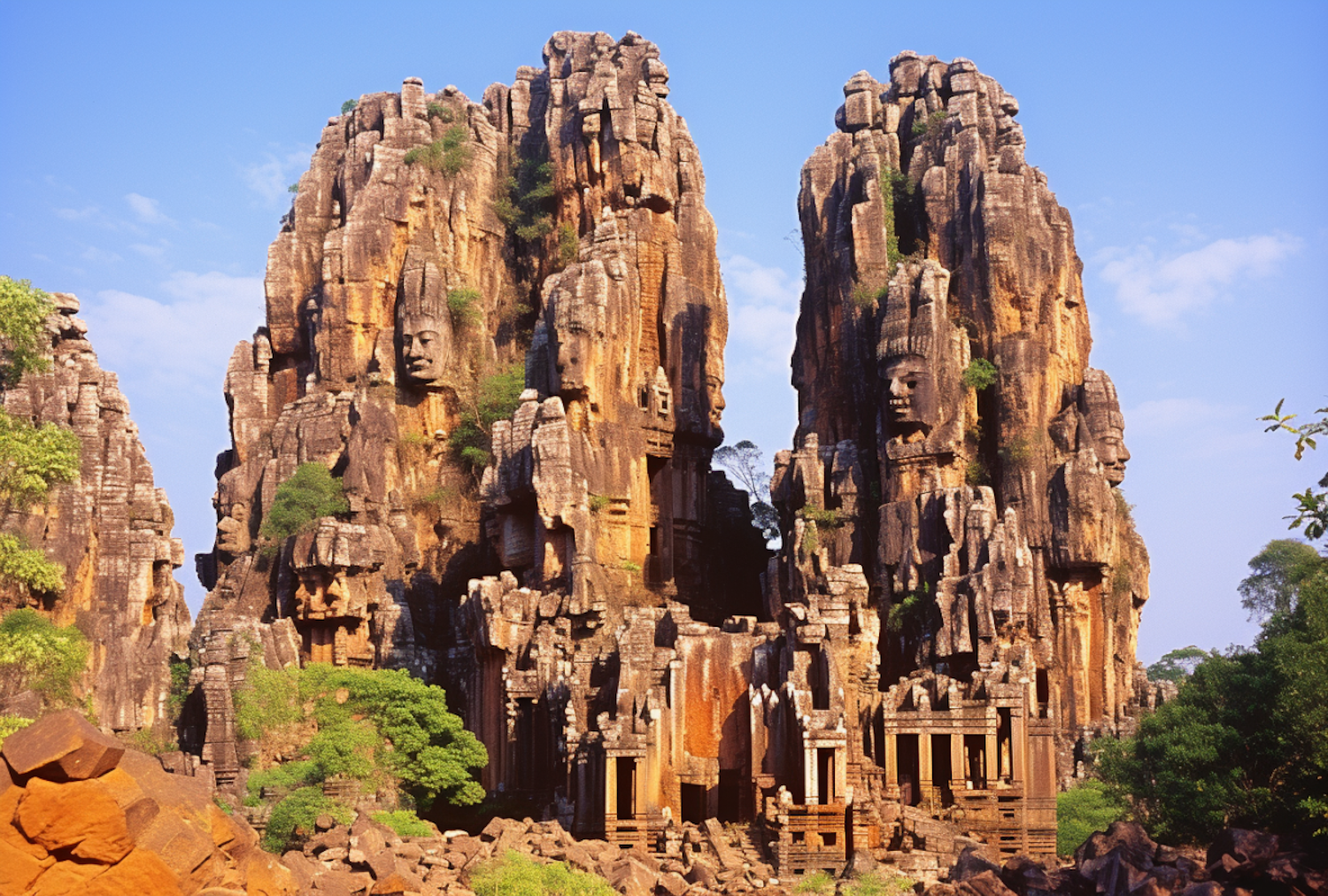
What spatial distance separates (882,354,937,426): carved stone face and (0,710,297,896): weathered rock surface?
1275 inches

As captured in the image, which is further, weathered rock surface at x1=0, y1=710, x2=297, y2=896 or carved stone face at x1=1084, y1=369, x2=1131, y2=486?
carved stone face at x1=1084, y1=369, x2=1131, y2=486

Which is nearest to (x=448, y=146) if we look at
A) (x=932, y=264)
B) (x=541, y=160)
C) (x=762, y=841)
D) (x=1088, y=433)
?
(x=541, y=160)

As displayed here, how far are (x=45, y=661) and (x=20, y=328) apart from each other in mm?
7342

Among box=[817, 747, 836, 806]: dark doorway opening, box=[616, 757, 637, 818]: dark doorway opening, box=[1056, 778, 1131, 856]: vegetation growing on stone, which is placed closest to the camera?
box=[817, 747, 836, 806]: dark doorway opening

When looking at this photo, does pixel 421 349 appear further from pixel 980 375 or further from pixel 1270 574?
pixel 1270 574

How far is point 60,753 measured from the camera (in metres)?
23.3

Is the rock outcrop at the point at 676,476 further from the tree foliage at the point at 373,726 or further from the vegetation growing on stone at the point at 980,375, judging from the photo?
the tree foliage at the point at 373,726

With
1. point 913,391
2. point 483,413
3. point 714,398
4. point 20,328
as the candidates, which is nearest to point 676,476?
point 714,398

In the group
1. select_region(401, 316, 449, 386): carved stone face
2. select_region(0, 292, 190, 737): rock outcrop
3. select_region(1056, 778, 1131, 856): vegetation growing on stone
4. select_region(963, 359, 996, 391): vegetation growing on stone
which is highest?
select_region(401, 316, 449, 386): carved stone face

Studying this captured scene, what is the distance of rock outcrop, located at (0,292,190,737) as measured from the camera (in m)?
43.4

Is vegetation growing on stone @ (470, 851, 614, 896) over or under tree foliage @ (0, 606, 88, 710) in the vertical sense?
under

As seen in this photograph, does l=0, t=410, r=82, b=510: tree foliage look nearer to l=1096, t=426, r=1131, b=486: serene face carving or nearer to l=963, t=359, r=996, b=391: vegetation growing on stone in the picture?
l=963, t=359, r=996, b=391: vegetation growing on stone

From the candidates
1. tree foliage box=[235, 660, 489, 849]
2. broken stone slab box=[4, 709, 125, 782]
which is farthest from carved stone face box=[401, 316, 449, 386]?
broken stone slab box=[4, 709, 125, 782]

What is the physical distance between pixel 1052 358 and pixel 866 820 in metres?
20.4
